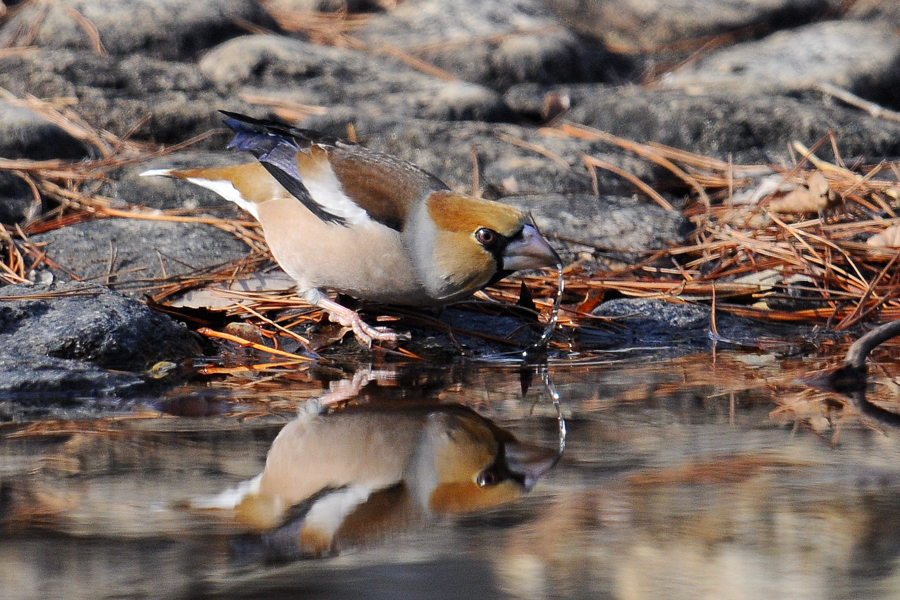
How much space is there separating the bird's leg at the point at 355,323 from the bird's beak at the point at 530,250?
2.18 ft

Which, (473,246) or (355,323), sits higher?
(473,246)

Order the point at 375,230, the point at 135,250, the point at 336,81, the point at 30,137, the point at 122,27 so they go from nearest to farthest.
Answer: the point at 375,230, the point at 135,250, the point at 30,137, the point at 336,81, the point at 122,27

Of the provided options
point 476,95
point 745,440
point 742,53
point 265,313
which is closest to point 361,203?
point 265,313

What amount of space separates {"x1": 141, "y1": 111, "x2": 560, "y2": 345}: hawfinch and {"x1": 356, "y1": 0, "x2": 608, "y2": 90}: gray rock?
18.1 feet

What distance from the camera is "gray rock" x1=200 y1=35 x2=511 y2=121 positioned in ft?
26.5

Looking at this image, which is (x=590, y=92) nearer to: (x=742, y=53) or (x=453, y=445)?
(x=742, y=53)

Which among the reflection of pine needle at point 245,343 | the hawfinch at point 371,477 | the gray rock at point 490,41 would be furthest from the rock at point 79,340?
the gray rock at point 490,41

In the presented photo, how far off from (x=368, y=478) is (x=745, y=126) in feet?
19.1

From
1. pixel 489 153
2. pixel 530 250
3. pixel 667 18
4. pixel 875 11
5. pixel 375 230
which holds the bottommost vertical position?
pixel 530 250

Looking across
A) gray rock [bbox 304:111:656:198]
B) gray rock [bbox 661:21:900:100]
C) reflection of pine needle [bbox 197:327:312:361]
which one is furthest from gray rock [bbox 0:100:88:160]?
gray rock [bbox 661:21:900:100]

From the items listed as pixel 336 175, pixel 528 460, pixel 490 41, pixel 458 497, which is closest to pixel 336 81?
pixel 490 41

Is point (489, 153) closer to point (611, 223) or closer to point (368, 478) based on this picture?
point (611, 223)

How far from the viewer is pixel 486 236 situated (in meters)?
3.88

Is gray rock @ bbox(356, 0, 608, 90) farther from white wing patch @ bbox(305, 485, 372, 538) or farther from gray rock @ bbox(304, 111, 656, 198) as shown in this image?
white wing patch @ bbox(305, 485, 372, 538)
